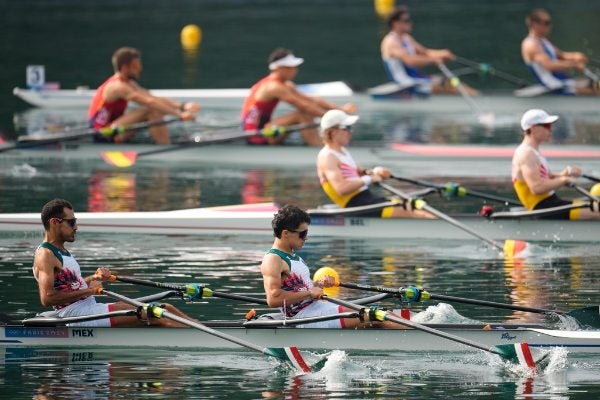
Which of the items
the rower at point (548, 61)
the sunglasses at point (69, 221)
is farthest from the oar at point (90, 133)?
the sunglasses at point (69, 221)

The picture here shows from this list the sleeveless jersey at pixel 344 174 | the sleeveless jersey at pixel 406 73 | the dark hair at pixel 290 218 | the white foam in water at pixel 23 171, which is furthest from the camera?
Result: the sleeveless jersey at pixel 406 73

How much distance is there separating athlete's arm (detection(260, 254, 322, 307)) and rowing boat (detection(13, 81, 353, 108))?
16.9 meters

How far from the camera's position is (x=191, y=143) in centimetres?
2323

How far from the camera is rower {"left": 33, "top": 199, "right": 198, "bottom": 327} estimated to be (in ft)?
41.7

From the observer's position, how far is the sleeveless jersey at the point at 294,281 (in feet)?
42.0

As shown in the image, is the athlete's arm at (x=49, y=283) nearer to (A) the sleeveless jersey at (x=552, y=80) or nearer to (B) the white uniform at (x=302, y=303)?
(B) the white uniform at (x=302, y=303)

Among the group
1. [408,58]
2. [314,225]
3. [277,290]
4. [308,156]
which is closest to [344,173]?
[314,225]

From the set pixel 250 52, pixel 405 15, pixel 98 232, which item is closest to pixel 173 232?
pixel 98 232

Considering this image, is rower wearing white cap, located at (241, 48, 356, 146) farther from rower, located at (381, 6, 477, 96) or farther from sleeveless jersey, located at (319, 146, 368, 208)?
rower, located at (381, 6, 477, 96)

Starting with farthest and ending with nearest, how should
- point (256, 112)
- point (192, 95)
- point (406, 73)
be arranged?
point (192, 95) → point (406, 73) → point (256, 112)

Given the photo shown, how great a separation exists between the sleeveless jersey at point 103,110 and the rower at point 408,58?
22.6ft

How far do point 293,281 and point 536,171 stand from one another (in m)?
5.33

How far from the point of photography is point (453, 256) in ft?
57.1

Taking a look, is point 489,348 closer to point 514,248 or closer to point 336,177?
point 514,248
